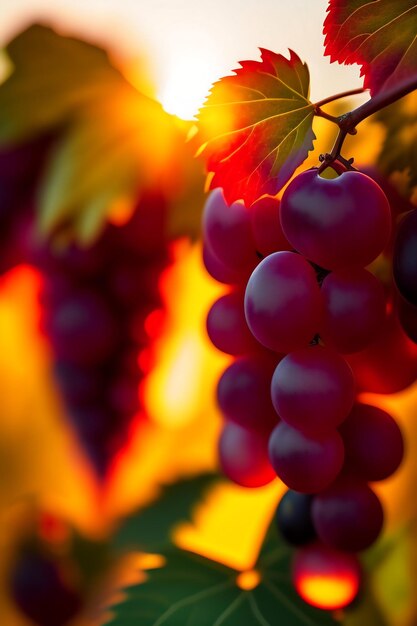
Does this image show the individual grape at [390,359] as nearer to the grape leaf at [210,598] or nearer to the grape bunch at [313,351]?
the grape bunch at [313,351]

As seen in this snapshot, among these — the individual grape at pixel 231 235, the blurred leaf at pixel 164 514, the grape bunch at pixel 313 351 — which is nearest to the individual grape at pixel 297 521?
the grape bunch at pixel 313 351

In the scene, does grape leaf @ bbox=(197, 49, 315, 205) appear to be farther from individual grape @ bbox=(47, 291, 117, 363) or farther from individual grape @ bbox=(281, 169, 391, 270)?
individual grape @ bbox=(47, 291, 117, 363)

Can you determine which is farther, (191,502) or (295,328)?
(191,502)

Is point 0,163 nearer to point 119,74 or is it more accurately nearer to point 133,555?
point 119,74

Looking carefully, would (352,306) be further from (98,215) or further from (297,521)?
(98,215)

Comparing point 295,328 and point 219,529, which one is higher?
point 295,328

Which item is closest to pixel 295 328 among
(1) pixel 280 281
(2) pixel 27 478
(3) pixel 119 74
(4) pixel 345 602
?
(1) pixel 280 281

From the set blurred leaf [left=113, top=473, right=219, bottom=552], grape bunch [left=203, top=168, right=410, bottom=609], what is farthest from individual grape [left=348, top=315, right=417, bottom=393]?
blurred leaf [left=113, top=473, right=219, bottom=552]
